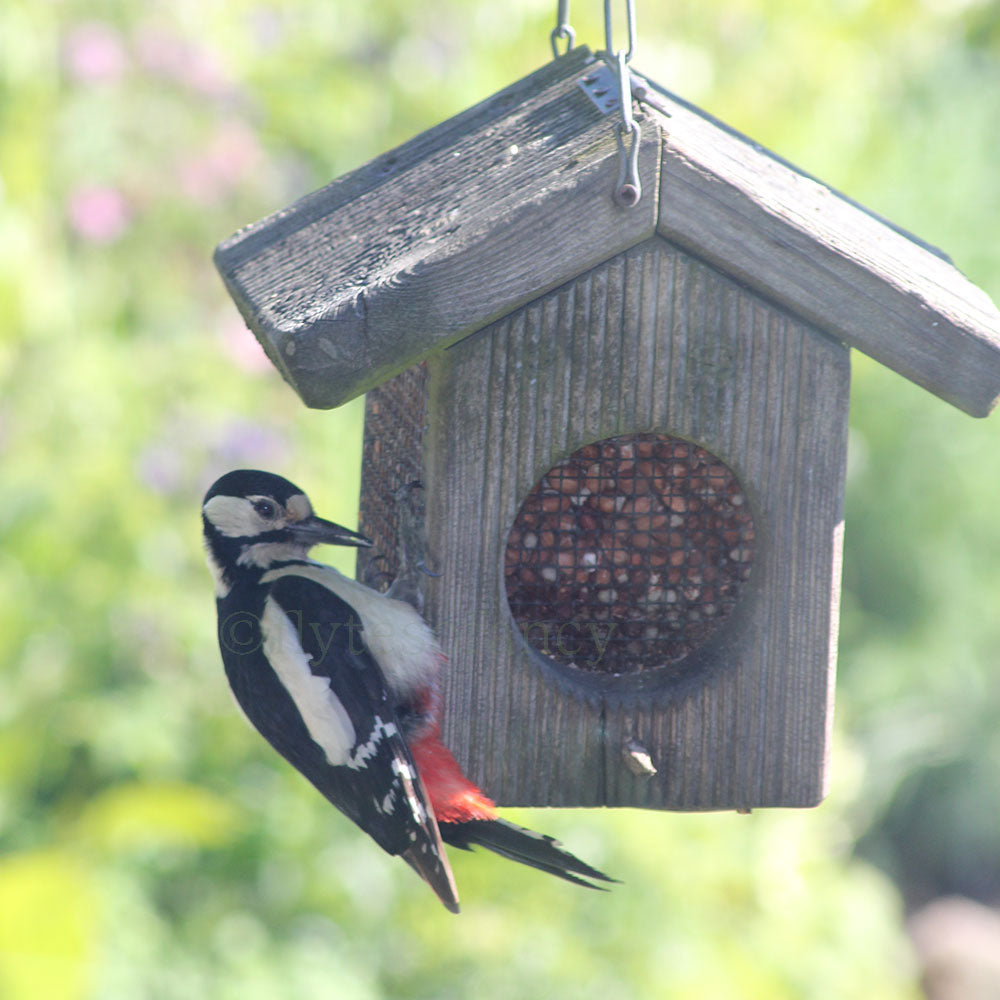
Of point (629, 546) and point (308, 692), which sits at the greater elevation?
point (629, 546)

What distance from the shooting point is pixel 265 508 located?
1.83 meters

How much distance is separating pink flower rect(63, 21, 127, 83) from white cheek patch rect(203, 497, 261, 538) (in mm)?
2568

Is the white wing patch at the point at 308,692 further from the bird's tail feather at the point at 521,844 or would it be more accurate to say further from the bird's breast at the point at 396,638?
the bird's tail feather at the point at 521,844

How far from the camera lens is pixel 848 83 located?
4.95 meters

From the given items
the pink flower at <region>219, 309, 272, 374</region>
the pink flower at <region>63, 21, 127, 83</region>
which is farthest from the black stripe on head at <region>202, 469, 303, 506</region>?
the pink flower at <region>63, 21, 127, 83</region>

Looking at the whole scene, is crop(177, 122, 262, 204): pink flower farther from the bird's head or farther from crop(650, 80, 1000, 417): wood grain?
crop(650, 80, 1000, 417): wood grain

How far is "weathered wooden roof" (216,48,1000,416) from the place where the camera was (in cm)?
132

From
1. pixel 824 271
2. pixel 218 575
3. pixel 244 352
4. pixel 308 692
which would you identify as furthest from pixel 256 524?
pixel 244 352

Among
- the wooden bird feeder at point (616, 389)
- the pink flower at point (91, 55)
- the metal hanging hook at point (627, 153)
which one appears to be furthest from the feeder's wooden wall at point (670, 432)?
the pink flower at point (91, 55)

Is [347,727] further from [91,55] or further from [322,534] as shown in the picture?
[91,55]

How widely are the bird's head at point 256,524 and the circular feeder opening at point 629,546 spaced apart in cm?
30

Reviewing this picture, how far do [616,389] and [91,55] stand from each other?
120 inches

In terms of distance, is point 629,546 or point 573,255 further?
point 629,546

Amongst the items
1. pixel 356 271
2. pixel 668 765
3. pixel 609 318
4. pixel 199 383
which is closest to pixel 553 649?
pixel 668 765
